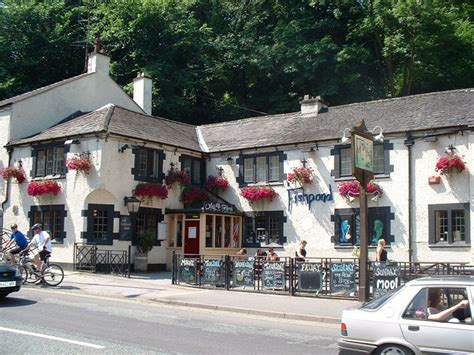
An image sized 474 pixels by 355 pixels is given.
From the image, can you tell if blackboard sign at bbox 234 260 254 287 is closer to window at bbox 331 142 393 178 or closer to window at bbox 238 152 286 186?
window at bbox 331 142 393 178

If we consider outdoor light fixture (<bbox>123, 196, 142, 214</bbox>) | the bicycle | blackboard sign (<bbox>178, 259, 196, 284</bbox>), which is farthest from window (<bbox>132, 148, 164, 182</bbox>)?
the bicycle

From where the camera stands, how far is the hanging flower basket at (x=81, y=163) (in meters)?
22.9

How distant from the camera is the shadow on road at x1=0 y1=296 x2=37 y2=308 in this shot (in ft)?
43.8

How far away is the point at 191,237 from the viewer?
24922mm

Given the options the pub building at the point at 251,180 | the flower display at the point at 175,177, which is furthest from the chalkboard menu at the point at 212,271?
the flower display at the point at 175,177

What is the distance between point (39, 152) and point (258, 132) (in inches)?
404

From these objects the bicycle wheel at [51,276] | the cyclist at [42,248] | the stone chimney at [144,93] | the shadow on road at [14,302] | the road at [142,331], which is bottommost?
the road at [142,331]

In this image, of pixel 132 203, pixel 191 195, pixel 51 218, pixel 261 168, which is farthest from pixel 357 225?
pixel 51 218

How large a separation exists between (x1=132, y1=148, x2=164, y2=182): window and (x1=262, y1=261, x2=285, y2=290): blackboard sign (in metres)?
9.31

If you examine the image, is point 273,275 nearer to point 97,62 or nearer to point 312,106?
point 312,106

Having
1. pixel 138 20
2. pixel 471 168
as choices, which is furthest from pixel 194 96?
pixel 471 168

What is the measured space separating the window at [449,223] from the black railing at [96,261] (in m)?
11.9

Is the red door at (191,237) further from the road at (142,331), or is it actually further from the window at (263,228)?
the road at (142,331)

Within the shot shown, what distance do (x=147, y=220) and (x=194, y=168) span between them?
3.90m
